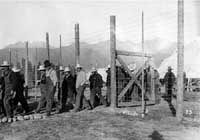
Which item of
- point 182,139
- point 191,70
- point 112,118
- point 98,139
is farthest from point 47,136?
point 191,70

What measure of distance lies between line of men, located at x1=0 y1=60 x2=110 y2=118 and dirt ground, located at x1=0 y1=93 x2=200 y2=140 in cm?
81

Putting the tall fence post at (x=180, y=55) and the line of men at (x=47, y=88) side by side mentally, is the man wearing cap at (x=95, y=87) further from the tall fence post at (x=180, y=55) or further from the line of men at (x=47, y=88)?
the tall fence post at (x=180, y=55)

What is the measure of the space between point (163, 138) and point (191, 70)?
18.6m

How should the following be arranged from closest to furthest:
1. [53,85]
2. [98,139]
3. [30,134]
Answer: [98,139]
[30,134]
[53,85]

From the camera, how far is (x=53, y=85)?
26.5 feet

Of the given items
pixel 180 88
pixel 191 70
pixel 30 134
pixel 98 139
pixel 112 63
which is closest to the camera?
pixel 98 139

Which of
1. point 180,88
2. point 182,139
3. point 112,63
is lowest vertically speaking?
point 182,139

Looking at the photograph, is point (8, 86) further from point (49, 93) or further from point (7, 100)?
point (49, 93)

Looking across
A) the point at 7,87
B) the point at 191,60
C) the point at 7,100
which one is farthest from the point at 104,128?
the point at 191,60

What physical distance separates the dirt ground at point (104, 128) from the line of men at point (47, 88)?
807 mm

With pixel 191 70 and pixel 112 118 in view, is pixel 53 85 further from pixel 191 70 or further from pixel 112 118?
pixel 191 70

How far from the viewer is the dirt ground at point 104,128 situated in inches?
220

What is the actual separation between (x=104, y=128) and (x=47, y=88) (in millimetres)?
2763

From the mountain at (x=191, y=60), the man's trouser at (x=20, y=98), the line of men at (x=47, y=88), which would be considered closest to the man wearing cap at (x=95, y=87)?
the line of men at (x=47, y=88)
